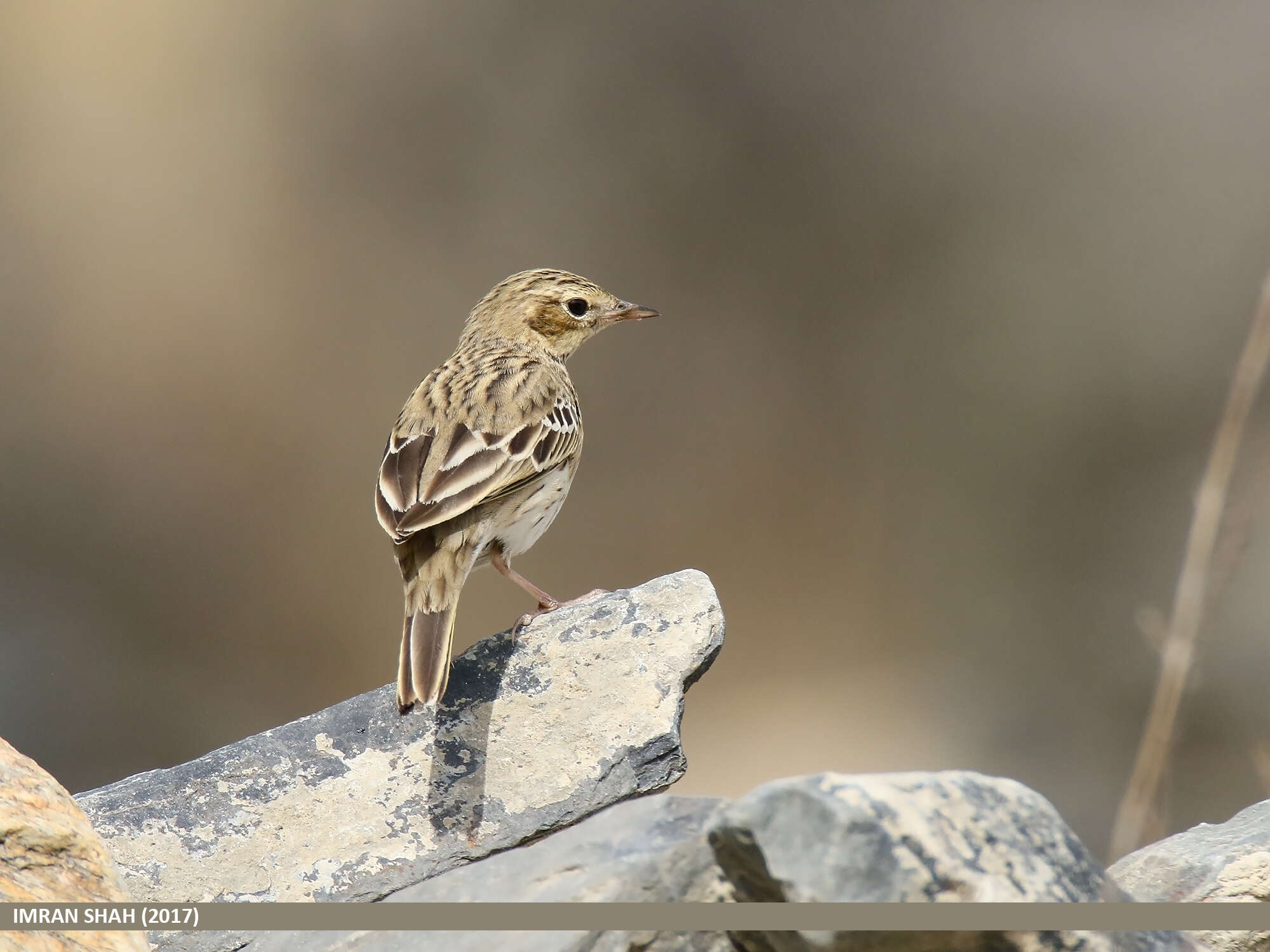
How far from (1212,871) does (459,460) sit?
8.48 ft

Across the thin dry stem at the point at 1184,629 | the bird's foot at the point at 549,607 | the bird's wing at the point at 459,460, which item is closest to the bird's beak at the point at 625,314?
the bird's wing at the point at 459,460

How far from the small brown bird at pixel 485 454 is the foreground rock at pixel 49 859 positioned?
0.91m

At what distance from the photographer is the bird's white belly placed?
481 cm

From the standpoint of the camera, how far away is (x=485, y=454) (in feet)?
14.9

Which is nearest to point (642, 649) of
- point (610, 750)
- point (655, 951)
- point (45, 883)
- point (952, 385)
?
point (610, 750)

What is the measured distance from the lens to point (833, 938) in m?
2.30

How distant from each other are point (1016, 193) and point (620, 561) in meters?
3.88

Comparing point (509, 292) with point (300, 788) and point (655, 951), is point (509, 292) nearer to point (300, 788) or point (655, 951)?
point (300, 788)

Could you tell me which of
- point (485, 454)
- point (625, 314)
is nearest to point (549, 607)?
point (485, 454)

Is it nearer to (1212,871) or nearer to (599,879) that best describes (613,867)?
(599,879)

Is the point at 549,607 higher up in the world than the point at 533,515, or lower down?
lower down

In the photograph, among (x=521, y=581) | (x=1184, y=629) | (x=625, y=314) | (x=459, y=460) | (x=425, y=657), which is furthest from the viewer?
(x=625, y=314)

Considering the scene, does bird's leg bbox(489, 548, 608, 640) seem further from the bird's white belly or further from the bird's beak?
the bird's beak

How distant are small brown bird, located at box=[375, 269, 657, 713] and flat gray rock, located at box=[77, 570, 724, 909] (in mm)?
257
